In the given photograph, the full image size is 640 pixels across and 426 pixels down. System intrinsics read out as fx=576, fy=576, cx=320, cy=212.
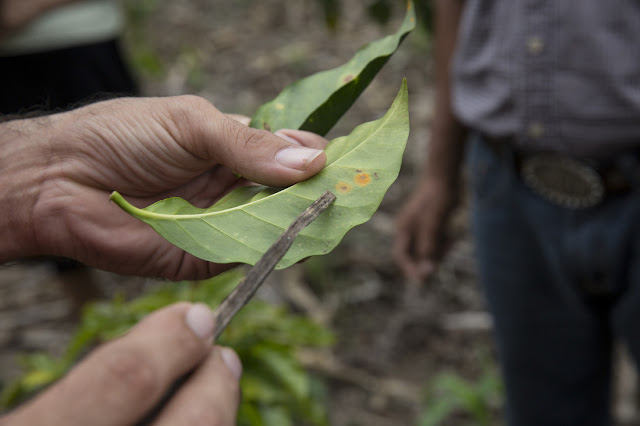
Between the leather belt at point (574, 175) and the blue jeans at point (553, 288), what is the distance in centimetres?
2

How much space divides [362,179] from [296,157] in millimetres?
71

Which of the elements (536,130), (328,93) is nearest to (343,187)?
(328,93)

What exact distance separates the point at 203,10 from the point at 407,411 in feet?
12.1

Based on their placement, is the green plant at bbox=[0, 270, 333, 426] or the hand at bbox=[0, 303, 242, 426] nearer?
the hand at bbox=[0, 303, 242, 426]

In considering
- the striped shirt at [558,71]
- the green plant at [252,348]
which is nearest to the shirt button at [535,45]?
the striped shirt at [558,71]

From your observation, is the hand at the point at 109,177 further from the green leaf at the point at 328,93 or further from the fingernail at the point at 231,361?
the fingernail at the point at 231,361

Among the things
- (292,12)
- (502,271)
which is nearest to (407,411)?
(502,271)

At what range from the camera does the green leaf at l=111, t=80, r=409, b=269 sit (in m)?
0.55

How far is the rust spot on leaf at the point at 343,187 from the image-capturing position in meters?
0.58

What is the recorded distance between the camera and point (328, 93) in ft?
2.17

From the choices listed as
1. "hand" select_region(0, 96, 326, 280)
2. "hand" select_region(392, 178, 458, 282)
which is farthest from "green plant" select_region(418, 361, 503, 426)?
"hand" select_region(0, 96, 326, 280)

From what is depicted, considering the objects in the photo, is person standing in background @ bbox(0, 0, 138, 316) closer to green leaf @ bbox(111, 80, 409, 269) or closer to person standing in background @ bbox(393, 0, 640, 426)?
person standing in background @ bbox(393, 0, 640, 426)

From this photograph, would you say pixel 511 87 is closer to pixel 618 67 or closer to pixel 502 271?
pixel 618 67

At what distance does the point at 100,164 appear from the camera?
0.70 meters
